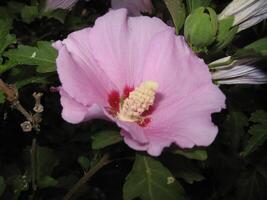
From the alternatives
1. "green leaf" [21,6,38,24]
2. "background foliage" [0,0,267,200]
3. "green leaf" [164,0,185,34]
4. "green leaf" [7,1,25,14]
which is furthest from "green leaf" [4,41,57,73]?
"green leaf" [7,1,25,14]

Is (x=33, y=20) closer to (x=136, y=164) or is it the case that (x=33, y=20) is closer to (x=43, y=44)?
(x=43, y=44)

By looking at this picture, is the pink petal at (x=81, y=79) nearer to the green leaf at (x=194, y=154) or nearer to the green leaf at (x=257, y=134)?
the green leaf at (x=194, y=154)

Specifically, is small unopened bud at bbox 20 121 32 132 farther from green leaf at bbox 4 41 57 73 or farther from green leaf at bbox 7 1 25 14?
green leaf at bbox 7 1 25 14

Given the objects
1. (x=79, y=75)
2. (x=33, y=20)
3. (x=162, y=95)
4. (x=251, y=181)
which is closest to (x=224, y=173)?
(x=251, y=181)

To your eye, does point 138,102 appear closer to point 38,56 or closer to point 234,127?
point 38,56

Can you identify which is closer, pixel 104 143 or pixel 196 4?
pixel 104 143

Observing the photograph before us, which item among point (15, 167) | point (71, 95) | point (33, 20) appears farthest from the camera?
point (33, 20)

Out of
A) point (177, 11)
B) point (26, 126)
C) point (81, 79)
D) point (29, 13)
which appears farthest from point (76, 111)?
point (29, 13)

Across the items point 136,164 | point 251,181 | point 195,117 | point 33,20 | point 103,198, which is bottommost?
point 103,198
